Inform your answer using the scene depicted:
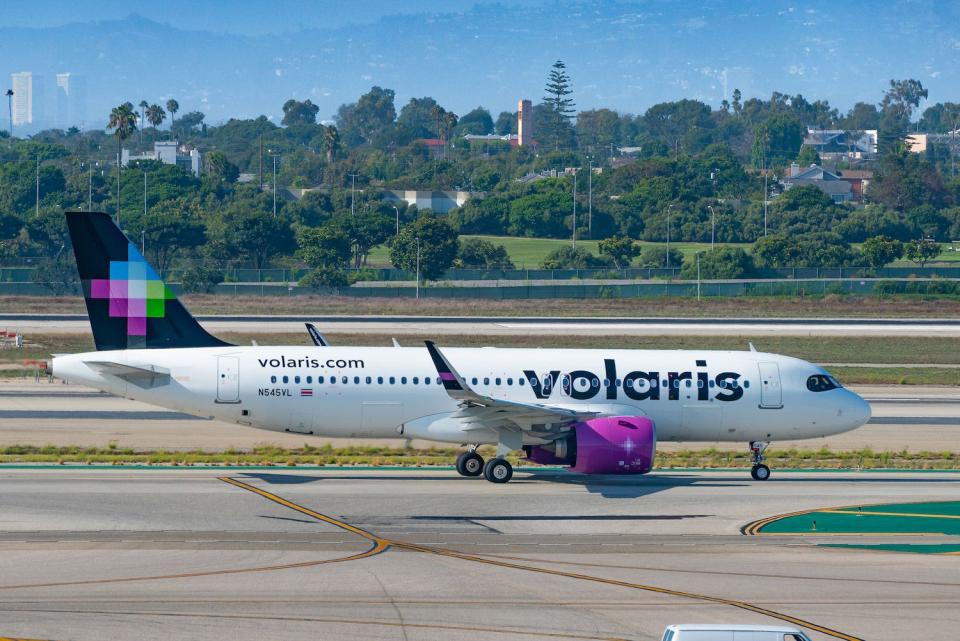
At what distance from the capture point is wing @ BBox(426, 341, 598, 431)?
3244 centimetres

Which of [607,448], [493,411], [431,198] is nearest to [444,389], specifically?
[493,411]

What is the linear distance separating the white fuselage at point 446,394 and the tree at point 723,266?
298ft

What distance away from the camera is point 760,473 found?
36500mm

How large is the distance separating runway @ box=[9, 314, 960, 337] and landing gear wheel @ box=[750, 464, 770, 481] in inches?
1500

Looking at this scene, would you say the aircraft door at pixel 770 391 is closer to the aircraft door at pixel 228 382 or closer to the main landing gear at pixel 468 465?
the main landing gear at pixel 468 465

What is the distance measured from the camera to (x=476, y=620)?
21.2 meters

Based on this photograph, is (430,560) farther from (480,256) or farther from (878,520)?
(480,256)

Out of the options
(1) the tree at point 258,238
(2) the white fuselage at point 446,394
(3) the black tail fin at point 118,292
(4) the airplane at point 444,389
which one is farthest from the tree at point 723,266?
(3) the black tail fin at point 118,292

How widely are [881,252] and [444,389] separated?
10741 cm

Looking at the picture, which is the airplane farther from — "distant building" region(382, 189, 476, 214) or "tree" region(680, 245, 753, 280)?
"distant building" region(382, 189, 476, 214)

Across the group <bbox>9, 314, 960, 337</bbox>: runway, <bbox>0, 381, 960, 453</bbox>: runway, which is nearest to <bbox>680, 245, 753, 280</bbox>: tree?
<bbox>9, 314, 960, 337</bbox>: runway

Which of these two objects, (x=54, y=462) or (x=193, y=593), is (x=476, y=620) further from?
(x=54, y=462)

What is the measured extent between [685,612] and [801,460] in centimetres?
2046

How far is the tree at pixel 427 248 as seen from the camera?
121312 millimetres
